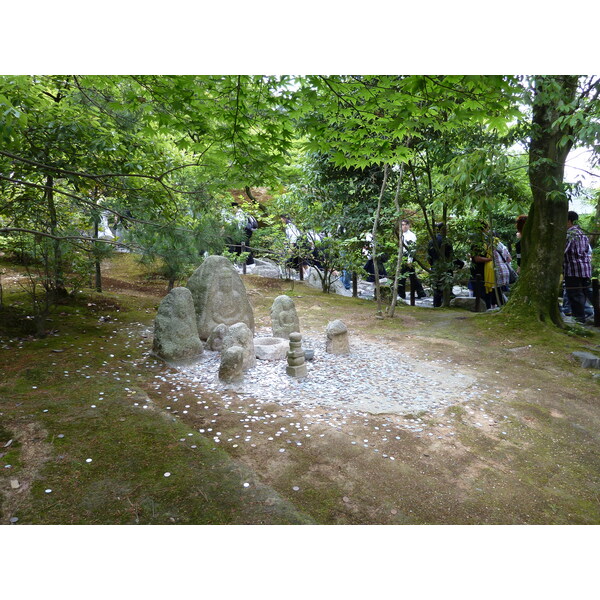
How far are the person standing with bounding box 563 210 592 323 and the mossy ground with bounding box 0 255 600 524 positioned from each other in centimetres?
222

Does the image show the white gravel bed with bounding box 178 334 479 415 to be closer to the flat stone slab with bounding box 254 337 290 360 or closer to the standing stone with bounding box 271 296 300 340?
the flat stone slab with bounding box 254 337 290 360

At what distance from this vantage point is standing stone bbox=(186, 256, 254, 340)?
16.5 feet

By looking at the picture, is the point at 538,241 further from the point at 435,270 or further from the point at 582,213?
the point at 582,213

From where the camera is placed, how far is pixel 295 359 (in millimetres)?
4055

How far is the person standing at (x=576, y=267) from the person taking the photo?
5738mm

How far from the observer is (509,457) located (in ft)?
8.76

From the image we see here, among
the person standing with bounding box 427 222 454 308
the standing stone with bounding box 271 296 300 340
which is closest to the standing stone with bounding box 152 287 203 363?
the standing stone with bounding box 271 296 300 340

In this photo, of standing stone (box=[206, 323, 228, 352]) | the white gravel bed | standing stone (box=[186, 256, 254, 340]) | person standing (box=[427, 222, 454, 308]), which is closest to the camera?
the white gravel bed

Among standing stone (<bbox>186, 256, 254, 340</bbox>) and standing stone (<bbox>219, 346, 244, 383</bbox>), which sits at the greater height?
standing stone (<bbox>186, 256, 254, 340</bbox>)

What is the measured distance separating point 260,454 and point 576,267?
597 centimetres

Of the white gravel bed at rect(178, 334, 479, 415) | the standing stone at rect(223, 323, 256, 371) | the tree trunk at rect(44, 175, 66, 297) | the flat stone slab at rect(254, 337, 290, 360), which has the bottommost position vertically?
the white gravel bed at rect(178, 334, 479, 415)

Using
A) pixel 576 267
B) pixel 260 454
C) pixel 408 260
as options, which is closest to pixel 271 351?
pixel 260 454

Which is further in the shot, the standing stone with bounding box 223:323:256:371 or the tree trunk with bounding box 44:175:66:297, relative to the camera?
the tree trunk with bounding box 44:175:66:297

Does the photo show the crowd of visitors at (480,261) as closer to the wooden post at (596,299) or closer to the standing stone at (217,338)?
the wooden post at (596,299)
